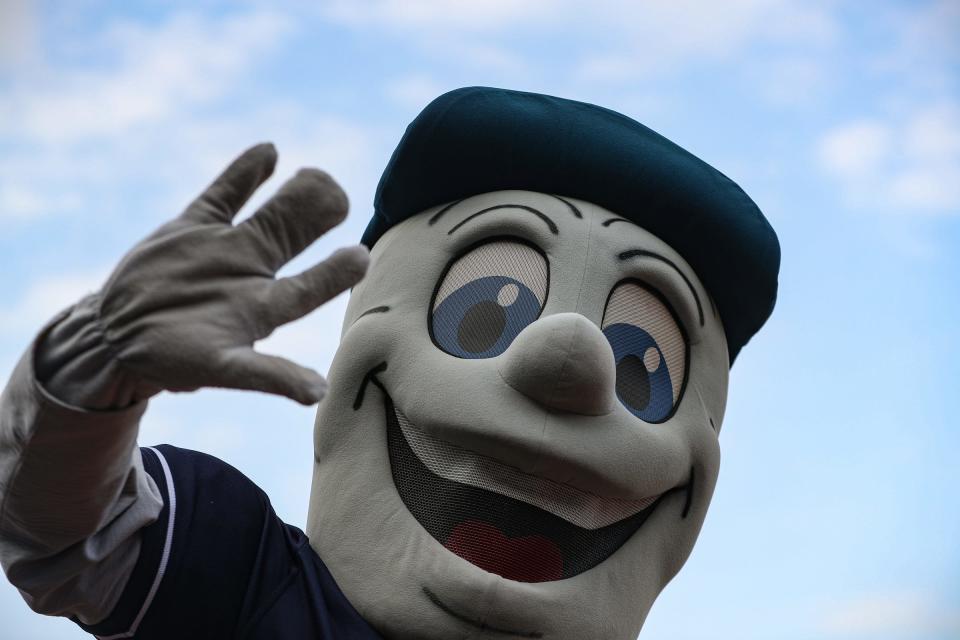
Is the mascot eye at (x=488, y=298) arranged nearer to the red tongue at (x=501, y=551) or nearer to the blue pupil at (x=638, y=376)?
the blue pupil at (x=638, y=376)

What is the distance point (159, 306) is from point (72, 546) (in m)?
0.49

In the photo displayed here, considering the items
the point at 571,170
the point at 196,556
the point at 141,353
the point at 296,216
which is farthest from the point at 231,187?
the point at 571,170

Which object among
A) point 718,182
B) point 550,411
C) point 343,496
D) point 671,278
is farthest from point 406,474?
point 718,182

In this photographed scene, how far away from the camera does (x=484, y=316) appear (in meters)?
2.65

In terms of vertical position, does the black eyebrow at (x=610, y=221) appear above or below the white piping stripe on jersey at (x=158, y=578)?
above

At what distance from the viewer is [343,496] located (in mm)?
2572

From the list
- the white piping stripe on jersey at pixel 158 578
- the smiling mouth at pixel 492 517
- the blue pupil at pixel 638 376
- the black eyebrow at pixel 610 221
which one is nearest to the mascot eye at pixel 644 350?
the blue pupil at pixel 638 376

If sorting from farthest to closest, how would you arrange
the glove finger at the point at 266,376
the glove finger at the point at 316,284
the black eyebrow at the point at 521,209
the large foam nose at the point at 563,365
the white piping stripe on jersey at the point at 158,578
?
the black eyebrow at the point at 521,209 < the large foam nose at the point at 563,365 < the white piping stripe on jersey at the point at 158,578 < the glove finger at the point at 316,284 < the glove finger at the point at 266,376

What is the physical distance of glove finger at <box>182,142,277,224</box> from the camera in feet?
6.41

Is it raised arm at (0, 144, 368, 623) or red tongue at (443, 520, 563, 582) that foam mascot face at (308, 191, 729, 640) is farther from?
raised arm at (0, 144, 368, 623)

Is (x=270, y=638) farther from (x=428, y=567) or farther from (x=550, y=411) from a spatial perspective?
(x=550, y=411)

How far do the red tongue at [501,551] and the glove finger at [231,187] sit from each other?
88 centimetres

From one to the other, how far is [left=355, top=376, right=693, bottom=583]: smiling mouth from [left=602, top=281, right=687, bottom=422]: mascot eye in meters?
0.28

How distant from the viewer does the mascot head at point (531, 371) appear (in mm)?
2443
